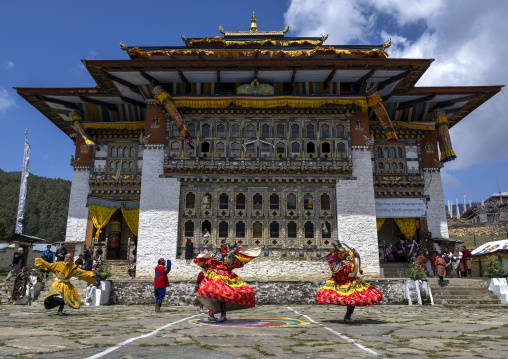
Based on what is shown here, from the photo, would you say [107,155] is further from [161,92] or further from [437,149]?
[437,149]

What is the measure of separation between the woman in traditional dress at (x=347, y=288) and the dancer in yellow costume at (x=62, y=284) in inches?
237

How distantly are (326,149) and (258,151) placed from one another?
3.35m

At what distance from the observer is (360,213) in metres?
19.8

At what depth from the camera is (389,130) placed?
2078cm

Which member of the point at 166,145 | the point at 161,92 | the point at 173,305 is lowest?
the point at 173,305

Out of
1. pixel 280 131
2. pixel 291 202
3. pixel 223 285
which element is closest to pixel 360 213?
pixel 291 202

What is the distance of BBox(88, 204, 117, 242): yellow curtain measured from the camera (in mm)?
22750

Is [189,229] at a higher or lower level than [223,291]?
higher

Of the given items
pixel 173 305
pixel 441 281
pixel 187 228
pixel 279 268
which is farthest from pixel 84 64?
pixel 441 281

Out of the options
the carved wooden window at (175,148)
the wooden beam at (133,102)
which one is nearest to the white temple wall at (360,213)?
the carved wooden window at (175,148)

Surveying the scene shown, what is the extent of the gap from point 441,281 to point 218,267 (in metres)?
11.3

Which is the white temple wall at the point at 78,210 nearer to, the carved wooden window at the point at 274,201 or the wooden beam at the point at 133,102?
the wooden beam at the point at 133,102

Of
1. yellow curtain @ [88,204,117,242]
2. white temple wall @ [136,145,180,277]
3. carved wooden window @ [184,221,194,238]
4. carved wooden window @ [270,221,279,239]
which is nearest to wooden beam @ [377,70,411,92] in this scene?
carved wooden window @ [270,221,279,239]

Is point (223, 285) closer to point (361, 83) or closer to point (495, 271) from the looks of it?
point (495, 271)
